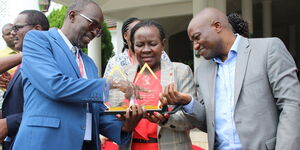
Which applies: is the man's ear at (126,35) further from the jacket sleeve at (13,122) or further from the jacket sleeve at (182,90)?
the jacket sleeve at (13,122)

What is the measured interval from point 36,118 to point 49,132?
121mm

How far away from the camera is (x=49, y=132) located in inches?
94.7

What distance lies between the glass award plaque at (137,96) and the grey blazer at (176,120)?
8cm

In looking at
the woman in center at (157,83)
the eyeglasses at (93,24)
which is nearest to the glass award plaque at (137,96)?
the woman in center at (157,83)

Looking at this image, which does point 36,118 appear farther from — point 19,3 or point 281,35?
point 281,35

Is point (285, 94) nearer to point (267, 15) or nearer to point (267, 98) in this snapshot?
point (267, 98)

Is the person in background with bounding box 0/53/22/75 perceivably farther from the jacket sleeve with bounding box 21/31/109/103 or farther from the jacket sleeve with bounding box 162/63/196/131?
the jacket sleeve with bounding box 162/63/196/131

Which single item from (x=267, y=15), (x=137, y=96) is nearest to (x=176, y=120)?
(x=137, y=96)

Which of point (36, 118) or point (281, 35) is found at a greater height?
point (36, 118)

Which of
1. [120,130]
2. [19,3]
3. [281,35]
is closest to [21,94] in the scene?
[120,130]

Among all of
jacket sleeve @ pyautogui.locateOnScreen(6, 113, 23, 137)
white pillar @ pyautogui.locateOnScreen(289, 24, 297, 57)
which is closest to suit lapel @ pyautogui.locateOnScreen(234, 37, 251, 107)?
jacket sleeve @ pyautogui.locateOnScreen(6, 113, 23, 137)

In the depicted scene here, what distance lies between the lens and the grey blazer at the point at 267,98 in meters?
2.35

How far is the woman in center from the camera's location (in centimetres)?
276

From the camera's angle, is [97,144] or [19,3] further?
[19,3]
